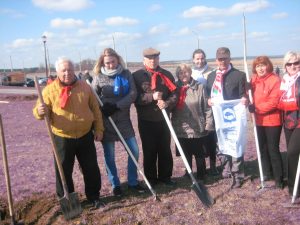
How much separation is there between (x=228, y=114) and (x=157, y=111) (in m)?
1.18

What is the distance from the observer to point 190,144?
598 cm

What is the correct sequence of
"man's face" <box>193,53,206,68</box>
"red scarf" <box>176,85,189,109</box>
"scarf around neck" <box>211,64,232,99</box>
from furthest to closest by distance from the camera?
"man's face" <box>193,53,206,68</box> < "red scarf" <box>176,85,189,109</box> < "scarf around neck" <box>211,64,232,99</box>

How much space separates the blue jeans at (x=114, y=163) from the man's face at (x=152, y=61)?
45.9 inches

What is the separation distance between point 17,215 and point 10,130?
8933 mm

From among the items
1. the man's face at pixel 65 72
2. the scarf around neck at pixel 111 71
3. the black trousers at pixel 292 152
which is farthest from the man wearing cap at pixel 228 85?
the man's face at pixel 65 72

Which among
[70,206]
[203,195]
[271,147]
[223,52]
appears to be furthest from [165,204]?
[223,52]

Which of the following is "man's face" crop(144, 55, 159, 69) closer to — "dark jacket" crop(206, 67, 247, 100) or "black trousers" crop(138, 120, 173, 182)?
"black trousers" crop(138, 120, 173, 182)

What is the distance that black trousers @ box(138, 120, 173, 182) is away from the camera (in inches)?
224

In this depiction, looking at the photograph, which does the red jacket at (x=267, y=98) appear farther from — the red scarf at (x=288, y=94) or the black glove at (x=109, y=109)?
the black glove at (x=109, y=109)

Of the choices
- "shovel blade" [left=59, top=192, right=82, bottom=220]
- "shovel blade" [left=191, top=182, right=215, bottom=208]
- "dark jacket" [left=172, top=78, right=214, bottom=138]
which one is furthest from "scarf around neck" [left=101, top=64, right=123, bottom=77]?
"shovel blade" [left=191, top=182, right=215, bottom=208]

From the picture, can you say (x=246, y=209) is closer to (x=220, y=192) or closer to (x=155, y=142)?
(x=220, y=192)

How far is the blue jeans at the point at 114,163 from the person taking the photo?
5.46 m

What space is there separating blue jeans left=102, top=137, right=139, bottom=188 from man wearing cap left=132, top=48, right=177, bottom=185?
0.70 feet

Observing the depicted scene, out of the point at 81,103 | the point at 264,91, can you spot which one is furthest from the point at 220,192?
the point at 81,103
